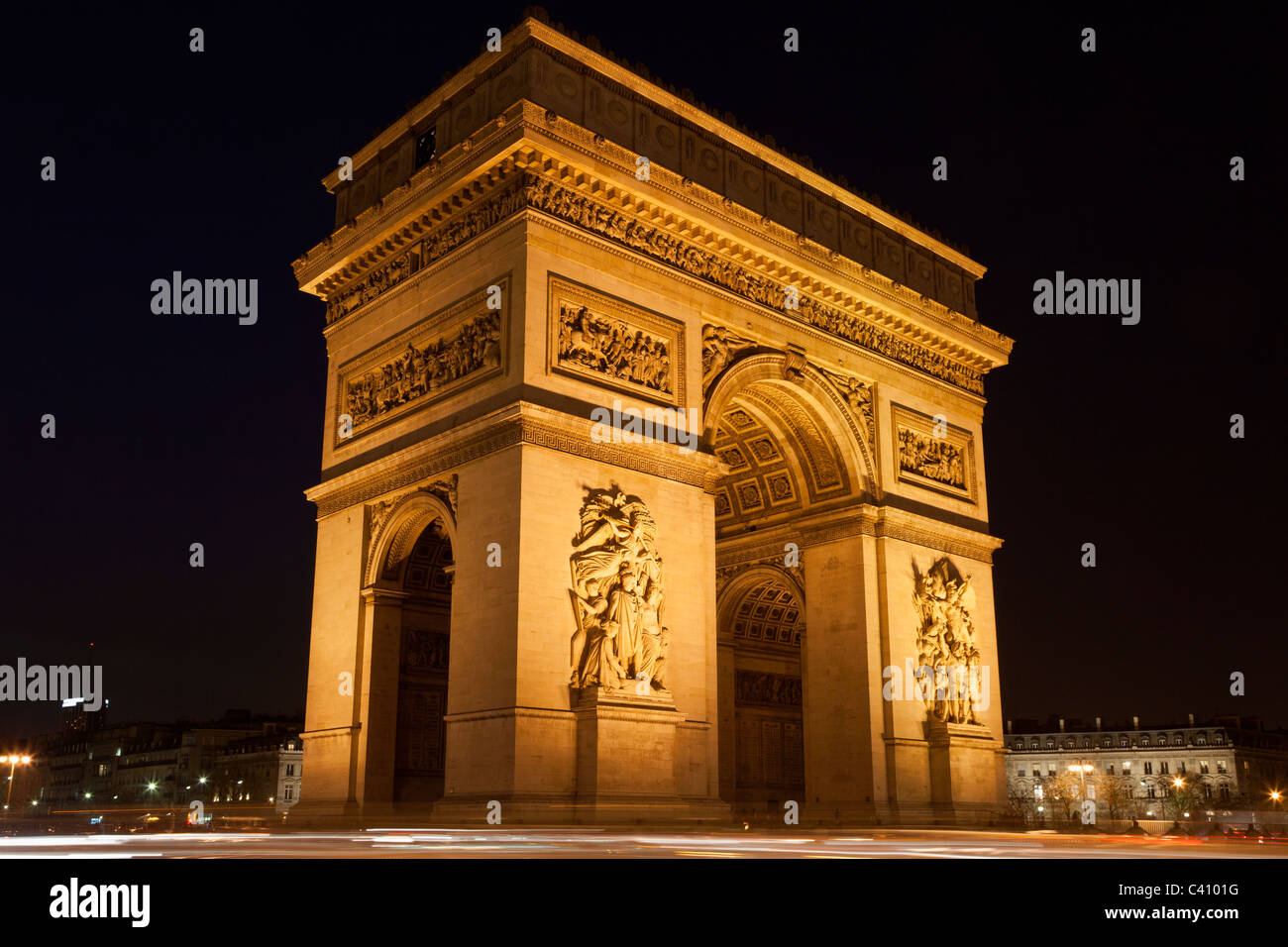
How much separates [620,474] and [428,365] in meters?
4.41

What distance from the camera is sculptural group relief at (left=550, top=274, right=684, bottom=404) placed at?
21453 mm

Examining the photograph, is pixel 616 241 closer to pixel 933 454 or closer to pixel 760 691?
pixel 933 454

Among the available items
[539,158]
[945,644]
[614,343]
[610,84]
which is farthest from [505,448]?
[945,644]

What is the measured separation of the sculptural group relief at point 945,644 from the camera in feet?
88.2

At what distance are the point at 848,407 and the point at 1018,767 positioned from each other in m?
91.7

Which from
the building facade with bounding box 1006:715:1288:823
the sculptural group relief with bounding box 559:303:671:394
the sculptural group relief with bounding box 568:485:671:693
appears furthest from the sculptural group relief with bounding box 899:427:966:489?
the building facade with bounding box 1006:715:1288:823

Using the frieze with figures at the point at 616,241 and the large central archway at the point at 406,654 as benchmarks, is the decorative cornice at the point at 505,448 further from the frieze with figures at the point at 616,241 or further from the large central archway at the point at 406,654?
the frieze with figures at the point at 616,241

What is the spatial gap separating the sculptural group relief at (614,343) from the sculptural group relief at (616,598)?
2.24 metres

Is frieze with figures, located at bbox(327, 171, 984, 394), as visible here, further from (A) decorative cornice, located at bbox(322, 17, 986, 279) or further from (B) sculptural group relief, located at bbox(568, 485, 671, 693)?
(B) sculptural group relief, located at bbox(568, 485, 671, 693)

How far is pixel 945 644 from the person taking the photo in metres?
27.5
